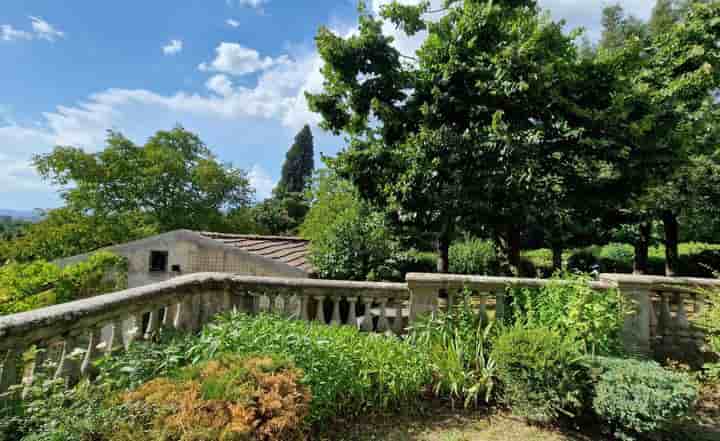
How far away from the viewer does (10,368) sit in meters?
1.86

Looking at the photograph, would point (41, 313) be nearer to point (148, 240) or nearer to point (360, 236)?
point (360, 236)

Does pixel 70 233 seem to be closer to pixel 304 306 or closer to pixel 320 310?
pixel 304 306

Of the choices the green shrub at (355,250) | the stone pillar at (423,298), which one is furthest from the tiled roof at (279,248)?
the stone pillar at (423,298)

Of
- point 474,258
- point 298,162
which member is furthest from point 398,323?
point 298,162

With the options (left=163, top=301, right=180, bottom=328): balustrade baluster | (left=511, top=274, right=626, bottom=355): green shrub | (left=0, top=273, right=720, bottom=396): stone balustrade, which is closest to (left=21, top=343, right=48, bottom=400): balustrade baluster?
(left=0, top=273, right=720, bottom=396): stone balustrade

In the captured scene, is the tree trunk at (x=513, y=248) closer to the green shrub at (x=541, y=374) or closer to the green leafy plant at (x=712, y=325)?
the green leafy plant at (x=712, y=325)

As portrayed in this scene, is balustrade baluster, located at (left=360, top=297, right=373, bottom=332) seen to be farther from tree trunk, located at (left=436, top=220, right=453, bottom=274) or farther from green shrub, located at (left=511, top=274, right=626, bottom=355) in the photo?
tree trunk, located at (left=436, top=220, right=453, bottom=274)

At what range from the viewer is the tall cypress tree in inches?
1419

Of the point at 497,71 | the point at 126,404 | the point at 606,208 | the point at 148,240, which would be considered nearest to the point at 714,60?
the point at 606,208

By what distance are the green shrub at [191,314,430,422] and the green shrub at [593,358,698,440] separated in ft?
5.28

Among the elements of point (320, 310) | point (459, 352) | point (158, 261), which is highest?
point (158, 261)

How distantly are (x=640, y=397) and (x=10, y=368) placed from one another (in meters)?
4.57

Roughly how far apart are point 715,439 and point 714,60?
866cm

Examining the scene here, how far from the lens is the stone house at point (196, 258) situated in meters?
7.63
